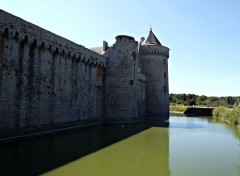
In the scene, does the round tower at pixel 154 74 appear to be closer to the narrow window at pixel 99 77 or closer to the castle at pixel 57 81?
the castle at pixel 57 81

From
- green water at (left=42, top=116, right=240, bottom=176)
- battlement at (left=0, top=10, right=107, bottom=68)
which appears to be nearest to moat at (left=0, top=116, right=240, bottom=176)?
green water at (left=42, top=116, right=240, bottom=176)

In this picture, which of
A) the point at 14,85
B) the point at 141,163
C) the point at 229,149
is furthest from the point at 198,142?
the point at 14,85

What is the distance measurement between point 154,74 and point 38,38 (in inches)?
810

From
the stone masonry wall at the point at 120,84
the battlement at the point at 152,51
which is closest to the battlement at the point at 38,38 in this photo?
the stone masonry wall at the point at 120,84

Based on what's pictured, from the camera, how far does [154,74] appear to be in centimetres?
3300

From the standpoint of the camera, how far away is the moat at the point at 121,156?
8031 millimetres

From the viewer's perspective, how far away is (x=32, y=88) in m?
13.9

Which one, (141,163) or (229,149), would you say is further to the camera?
(229,149)

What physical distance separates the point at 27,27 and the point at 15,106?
148 inches

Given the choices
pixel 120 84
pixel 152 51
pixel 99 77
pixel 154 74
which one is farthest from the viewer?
pixel 154 74

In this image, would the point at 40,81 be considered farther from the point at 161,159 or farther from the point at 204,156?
the point at 204,156

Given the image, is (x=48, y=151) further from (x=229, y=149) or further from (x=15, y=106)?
(x=229, y=149)

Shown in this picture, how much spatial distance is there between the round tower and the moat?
18964mm

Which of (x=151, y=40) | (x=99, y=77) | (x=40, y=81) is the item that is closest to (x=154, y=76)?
(x=151, y=40)
